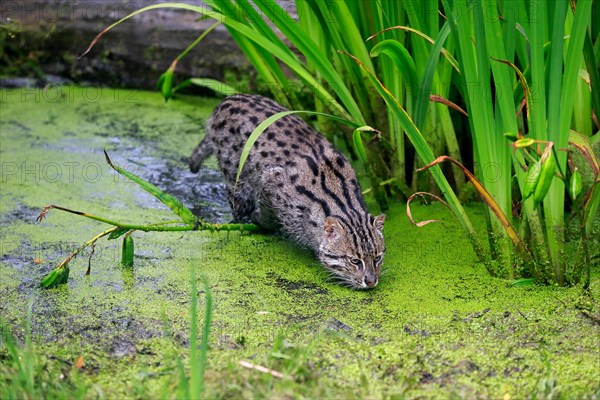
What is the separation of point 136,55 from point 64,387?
4.89 meters

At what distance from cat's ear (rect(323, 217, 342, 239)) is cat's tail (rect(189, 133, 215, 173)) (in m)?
1.43

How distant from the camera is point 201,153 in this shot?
632 centimetres

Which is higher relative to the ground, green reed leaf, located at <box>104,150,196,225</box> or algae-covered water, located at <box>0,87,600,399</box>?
green reed leaf, located at <box>104,150,196,225</box>

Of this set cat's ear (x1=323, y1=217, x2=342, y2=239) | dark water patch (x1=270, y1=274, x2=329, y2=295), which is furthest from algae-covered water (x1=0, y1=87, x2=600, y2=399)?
cat's ear (x1=323, y1=217, x2=342, y2=239)

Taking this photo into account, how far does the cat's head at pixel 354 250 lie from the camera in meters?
4.77

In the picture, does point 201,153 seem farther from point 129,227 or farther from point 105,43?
point 105,43

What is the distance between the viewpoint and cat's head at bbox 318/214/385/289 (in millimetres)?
4773

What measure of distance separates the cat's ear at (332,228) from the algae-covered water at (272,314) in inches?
9.6

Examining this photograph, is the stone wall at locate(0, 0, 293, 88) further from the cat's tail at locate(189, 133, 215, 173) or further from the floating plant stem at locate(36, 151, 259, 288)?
the floating plant stem at locate(36, 151, 259, 288)

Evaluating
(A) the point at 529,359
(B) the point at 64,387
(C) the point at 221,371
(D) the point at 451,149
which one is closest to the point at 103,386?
(B) the point at 64,387

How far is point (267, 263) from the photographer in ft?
16.7

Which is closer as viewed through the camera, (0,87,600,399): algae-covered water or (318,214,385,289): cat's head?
(0,87,600,399): algae-covered water

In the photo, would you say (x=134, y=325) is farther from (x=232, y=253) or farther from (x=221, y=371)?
(x=232, y=253)

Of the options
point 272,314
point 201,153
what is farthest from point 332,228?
point 201,153
